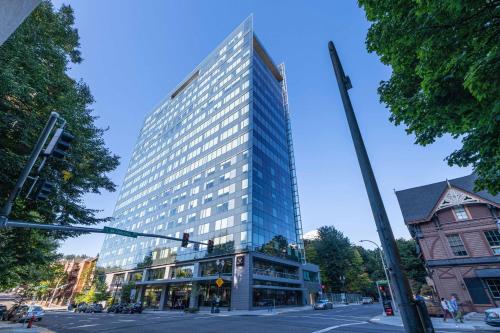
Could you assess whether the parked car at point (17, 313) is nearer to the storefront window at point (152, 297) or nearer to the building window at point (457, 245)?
the storefront window at point (152, 297)

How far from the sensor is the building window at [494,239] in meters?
20.8

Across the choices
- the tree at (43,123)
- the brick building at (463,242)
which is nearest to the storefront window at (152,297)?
the tree at (43,123)

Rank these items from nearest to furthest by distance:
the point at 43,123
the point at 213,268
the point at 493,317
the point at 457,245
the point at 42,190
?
1. the point at 42,190
2. the point at 43,123
3. the point at 493,317
4. the point at 457,245
5. the point at 213,268

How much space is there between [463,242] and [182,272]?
124 feet

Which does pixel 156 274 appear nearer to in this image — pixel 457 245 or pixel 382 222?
pixel 457 245

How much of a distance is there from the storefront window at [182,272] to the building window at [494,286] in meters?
35.5

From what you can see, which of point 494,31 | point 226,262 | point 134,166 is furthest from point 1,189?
point 134,166

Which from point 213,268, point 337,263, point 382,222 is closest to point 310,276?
point 337,263

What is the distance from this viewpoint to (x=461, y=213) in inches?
909

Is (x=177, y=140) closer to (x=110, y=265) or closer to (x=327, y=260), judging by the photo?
(x=110, y=265)

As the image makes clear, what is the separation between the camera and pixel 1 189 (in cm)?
966

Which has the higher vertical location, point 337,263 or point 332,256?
point 332,256

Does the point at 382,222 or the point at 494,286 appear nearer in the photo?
the point at 382,222

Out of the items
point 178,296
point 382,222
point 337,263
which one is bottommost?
point 178,296
